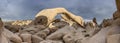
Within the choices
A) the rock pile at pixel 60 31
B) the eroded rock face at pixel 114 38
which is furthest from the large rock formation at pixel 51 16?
the eroded rock face at pixel 114 38

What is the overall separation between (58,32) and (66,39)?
3.48 ft

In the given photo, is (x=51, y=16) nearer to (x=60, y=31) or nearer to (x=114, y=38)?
(x=60, y=31)

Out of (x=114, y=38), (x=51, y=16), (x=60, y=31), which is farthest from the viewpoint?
(x=51, y=16)

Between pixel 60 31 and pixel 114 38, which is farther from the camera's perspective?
pixel 60 31

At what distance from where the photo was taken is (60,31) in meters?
14.2

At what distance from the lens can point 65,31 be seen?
46.4 ft

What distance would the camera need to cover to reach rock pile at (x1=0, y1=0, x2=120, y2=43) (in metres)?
6.70

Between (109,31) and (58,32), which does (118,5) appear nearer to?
(109,31)

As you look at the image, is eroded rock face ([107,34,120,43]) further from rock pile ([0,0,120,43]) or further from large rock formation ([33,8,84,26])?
large rock formation ([33,8,84,26])

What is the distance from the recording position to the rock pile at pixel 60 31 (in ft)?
22.0

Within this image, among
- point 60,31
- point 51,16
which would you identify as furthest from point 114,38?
point 51,16

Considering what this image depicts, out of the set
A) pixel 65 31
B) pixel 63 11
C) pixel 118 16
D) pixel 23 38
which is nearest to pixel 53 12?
pixel 63 11

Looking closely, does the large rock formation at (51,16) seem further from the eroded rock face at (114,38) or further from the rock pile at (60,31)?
the eroded rock face at (114,38)

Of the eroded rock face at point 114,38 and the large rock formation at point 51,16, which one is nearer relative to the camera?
the eroded rock face at point 114,38
